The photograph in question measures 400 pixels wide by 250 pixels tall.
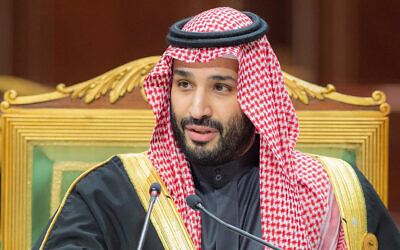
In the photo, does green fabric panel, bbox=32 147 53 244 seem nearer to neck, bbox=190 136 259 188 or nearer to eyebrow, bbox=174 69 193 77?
neck, bbox=190 136 259 188

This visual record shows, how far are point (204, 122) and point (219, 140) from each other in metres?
0.07

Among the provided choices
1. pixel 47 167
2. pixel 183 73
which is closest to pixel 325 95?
pixel 183 73

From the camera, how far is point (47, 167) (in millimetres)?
2412

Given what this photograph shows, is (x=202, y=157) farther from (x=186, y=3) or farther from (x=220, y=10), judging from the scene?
(x=186, y=3)

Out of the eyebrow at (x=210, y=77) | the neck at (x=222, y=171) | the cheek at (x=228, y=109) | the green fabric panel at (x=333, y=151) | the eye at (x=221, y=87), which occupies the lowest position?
the green fabric panel at (x=333, y=151)

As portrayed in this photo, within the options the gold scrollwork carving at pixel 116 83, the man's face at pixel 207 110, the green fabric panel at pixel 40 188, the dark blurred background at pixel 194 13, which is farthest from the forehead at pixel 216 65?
the dark blurred background at pixel 194 13

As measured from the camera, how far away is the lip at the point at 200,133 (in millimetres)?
1736

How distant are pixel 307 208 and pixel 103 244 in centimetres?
56

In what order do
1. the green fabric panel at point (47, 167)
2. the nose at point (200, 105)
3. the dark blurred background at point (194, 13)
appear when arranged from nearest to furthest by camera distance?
the nose at point (200, 105) → the green fabric panel at point (47, 167) → the dark blurred background at point (194, 13)

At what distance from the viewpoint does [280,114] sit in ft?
6.06

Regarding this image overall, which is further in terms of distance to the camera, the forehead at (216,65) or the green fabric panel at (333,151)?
the green fabric panel at (333,151)

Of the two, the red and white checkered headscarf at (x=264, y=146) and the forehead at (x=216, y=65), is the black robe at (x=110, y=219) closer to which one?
the red and white checkered headscarf at (x=264, y=146)

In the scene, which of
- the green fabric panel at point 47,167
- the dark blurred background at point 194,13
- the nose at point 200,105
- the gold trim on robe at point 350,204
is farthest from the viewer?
the dark blurred background at point 194,13

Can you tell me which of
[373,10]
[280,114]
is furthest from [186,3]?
[280,114]
